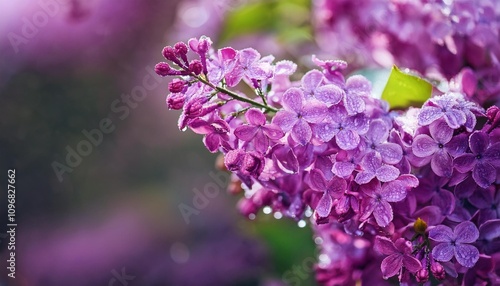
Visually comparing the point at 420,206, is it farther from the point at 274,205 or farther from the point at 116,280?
the point at 116,280

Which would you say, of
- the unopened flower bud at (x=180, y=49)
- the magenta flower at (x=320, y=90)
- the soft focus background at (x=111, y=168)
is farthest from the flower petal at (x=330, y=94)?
the soft focus background at (x=111, y=168)
